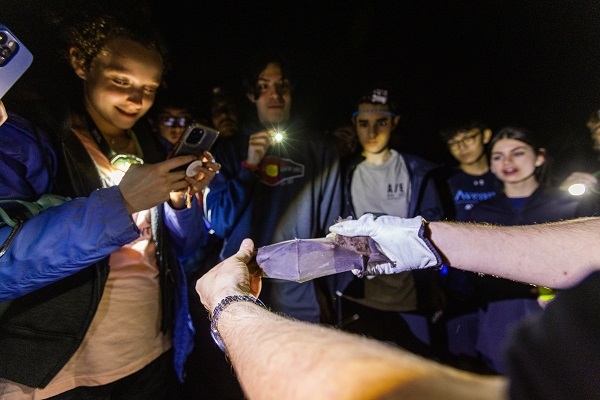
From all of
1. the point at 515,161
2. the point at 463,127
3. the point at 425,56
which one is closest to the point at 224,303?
the point at 515,161

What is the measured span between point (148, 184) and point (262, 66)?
79.9 inches

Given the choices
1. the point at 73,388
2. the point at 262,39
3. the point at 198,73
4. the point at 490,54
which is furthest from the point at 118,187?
the point at 490,54

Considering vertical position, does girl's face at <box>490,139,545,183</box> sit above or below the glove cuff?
above

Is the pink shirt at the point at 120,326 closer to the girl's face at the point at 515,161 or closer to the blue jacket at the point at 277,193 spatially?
the blue jacket at the point at 277,193

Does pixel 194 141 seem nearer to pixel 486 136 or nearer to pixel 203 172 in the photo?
pixel 203 172

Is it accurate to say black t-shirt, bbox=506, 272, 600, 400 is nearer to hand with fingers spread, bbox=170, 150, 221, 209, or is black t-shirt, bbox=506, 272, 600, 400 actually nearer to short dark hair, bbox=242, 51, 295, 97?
hand with fingers spread, bbox=170, 150, 221, 209

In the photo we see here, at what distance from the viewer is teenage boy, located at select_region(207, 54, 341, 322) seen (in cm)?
265

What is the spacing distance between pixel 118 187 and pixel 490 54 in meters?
7.01

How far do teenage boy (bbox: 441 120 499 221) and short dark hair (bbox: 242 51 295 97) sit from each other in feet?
8.60

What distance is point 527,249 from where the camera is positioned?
1.38m

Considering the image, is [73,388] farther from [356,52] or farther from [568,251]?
[356,52]

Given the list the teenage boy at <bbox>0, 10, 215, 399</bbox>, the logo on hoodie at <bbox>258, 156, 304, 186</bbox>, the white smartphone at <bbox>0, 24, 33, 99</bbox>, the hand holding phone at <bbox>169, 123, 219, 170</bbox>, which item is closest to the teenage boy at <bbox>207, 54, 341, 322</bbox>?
the logo on hoodie at <bbox>258, 156, 304, 186</bbox>

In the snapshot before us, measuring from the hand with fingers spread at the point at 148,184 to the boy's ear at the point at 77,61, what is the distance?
0.89 meters

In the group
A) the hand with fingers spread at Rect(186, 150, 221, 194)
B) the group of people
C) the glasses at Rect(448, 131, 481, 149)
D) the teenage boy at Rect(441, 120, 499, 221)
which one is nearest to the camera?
the group of people
